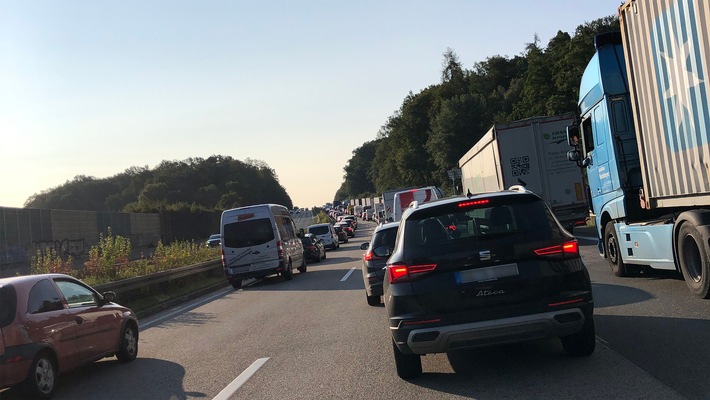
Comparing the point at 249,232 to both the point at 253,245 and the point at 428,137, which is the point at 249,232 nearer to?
the point at 253,245

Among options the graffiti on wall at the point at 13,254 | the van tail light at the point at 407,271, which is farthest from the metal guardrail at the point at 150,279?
the van tail light at the point at 407,271

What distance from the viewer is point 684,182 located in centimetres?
971

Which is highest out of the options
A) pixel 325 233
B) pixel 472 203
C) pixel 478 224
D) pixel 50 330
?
pixel 472 203

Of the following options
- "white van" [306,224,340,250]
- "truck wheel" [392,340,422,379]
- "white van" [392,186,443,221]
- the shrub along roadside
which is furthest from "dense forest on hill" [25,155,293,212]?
"truck wheel" [392,340,422,379]

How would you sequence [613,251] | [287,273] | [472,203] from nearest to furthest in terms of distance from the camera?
[472,203] < [613,251] < [287,273]

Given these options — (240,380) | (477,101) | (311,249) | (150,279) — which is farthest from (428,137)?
(240,380)

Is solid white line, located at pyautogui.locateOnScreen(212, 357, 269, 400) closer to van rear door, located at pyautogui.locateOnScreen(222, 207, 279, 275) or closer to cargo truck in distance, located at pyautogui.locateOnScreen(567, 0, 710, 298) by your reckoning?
cargo truck in distance, located at pyautogui.locateOnScreen(567, 0, 710, 298)

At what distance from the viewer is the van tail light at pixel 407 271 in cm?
649

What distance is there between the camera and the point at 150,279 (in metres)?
18.2

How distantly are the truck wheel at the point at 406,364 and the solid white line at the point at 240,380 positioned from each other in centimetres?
173

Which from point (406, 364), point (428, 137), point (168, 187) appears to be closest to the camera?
point (406, 364)

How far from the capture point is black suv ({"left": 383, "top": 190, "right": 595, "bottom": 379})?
6.35 m

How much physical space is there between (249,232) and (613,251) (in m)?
12.1

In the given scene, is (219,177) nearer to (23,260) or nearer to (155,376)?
(23,260)
